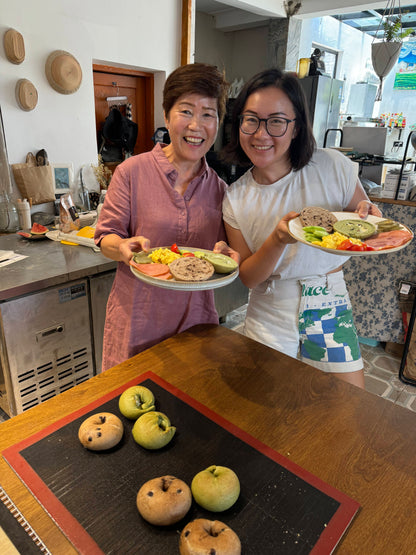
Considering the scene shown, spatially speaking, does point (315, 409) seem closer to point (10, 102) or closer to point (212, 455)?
point (212, 455)

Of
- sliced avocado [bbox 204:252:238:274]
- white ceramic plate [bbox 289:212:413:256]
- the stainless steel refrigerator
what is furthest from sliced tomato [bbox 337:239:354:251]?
the stainless steel refrigerator

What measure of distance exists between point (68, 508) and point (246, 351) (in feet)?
2.27

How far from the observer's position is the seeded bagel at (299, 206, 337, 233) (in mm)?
1250

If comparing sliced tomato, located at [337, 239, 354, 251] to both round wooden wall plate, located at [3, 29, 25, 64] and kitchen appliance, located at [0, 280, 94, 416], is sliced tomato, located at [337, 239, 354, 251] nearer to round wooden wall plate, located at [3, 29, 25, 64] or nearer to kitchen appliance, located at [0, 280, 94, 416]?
kitchen appliance, located at [0, 280, 94, 416]

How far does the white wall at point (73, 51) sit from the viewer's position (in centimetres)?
261

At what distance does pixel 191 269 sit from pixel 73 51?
2.60 m

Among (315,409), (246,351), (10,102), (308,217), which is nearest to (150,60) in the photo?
(10,102)

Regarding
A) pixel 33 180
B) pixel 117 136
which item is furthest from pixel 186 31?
pixel 33 180

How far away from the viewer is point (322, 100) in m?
5.48

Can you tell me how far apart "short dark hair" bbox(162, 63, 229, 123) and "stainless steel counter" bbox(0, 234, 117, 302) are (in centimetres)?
99

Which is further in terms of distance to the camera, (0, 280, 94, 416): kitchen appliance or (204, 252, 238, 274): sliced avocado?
(0, 280, 94, 416): kitchen appliance

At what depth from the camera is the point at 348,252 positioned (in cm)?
108

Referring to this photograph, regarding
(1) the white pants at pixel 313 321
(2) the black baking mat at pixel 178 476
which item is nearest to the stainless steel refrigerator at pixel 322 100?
(1) the white pants at pixel 313 321

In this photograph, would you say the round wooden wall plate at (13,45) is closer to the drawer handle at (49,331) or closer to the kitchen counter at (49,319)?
the kitchen counter at (49,319)
